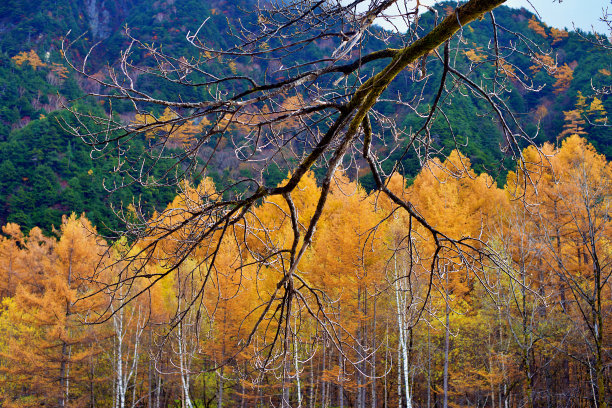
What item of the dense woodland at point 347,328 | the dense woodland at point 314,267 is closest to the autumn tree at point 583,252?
the dense woodland at point 314,267

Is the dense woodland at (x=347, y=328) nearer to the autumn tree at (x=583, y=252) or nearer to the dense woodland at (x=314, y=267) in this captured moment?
the dense woodland at (x=314, y=267)

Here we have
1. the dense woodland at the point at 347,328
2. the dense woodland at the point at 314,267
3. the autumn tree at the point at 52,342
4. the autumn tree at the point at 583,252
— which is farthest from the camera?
the autumn tree at the point at 52,342

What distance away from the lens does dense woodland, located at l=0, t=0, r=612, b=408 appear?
228 centimetres

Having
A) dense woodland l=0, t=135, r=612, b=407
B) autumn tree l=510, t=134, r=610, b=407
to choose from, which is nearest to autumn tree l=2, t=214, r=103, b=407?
dense woodland l=0, t=135, r=612, b=407

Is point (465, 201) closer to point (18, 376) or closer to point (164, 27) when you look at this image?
point (18, 376)

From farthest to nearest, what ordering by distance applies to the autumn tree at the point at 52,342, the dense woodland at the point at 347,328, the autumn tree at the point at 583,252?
the autumn tree at the point at 52,342
the dense woodland at the point at 347,328
the autumn tree at the point at 583,252

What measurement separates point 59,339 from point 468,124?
34800 millimetres

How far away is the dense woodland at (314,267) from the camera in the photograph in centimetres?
228

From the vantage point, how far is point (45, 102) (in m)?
48.9

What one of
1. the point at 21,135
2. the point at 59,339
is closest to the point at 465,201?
the point at 59,339

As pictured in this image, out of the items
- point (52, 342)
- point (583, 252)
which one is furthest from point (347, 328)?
point (52, 342)

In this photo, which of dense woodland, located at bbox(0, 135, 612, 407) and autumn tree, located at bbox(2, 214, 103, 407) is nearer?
dense woodland, located at bbox(0, 135, 612, 407)

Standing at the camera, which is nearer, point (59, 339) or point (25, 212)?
point (59, 339)

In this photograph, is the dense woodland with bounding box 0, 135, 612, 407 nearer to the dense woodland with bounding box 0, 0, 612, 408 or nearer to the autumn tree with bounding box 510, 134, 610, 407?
the dense woodland with bounding box 0, 0, 612, 408
